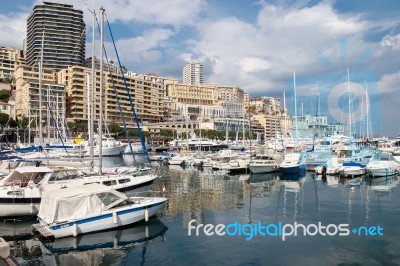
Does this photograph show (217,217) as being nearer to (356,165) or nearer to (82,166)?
(82,166)

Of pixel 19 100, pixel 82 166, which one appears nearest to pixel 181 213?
pixel 82 166

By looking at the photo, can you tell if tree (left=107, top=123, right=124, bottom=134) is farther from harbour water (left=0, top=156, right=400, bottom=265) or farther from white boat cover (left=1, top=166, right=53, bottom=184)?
white boat cover (left=1, top=166, right=53, bottom=184)

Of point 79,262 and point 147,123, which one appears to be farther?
point 147,123

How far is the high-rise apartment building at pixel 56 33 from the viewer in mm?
179875

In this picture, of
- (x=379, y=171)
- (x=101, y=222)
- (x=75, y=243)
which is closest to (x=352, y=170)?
(x=379, y=171)

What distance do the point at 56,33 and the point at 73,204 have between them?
180362 millimetres

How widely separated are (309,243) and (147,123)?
163m

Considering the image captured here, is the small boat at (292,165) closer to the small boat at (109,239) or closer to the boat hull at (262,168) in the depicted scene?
the boat hull at (262,168)

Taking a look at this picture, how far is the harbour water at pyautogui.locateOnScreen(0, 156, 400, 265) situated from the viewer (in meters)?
16.9

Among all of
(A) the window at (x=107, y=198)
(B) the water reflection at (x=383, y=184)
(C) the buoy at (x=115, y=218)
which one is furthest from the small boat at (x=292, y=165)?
(C) the buoy at (x=115, y=218)

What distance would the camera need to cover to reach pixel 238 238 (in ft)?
65.3

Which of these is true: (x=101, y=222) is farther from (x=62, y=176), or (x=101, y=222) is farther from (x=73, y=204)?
(x=62, y=176)

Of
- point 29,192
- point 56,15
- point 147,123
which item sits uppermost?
point 56,15

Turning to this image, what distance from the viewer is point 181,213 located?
2589 cm
